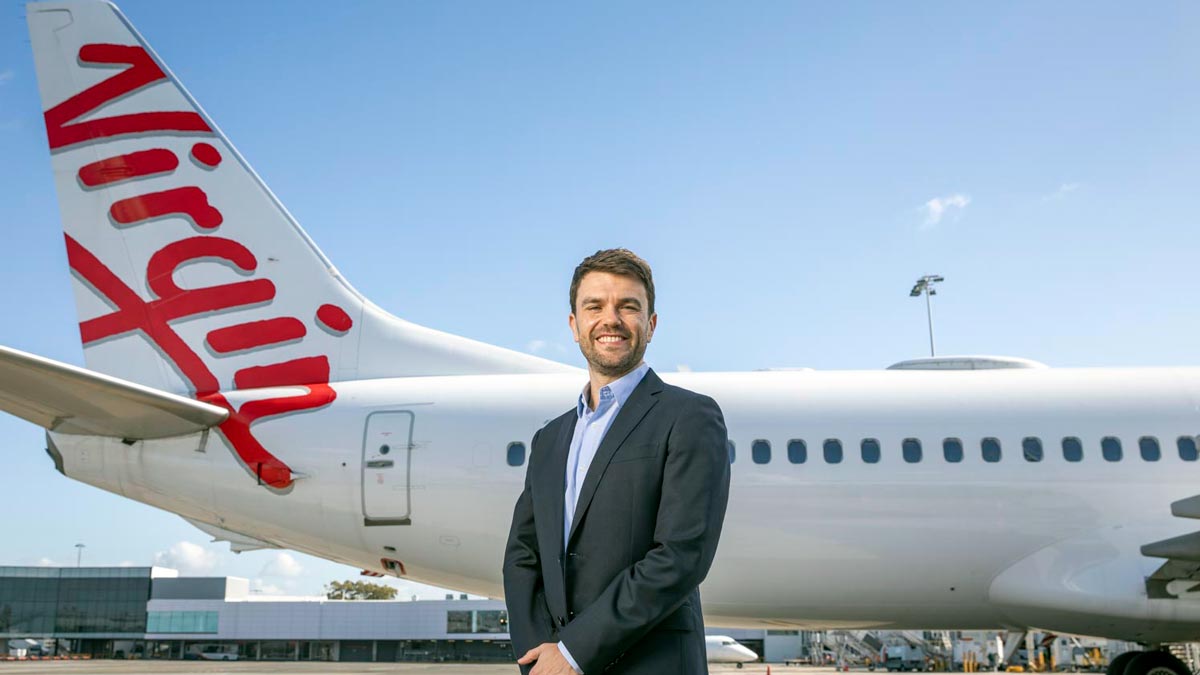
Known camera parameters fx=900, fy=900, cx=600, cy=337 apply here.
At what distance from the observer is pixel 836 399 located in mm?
9883

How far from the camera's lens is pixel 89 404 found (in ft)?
27.5

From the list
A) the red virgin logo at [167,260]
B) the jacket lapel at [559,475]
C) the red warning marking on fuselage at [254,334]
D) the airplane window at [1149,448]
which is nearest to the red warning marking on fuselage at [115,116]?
the red virgin logo at [167,260]

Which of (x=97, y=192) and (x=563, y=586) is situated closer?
(x=563, y=586)

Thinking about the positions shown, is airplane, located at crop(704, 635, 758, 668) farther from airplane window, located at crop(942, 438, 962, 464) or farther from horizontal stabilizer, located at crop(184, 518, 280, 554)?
horizontal stabilizer, located at crop(184, 518, 280, 554)

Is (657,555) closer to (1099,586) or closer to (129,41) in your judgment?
(1099,586)

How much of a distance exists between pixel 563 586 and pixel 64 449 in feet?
28.6

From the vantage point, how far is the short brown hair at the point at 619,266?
104 inches

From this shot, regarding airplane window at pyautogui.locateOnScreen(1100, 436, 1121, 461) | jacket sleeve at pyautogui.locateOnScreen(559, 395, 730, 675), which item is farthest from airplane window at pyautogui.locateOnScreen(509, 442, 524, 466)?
jacket sleeve at pyautogui.locateOnScreen(559, 395, 730, 675)

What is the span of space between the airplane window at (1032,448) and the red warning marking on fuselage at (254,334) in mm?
8146

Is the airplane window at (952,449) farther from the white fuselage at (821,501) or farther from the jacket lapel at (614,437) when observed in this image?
the jacket lapel at (614,437)

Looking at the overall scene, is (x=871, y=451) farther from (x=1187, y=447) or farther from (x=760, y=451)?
(x=1187, y=447)

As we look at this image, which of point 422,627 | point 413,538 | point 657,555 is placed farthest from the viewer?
point 422,627

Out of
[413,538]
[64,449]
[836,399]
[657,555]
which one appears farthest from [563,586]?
[64,449]

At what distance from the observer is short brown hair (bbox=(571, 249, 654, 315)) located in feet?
8.66
